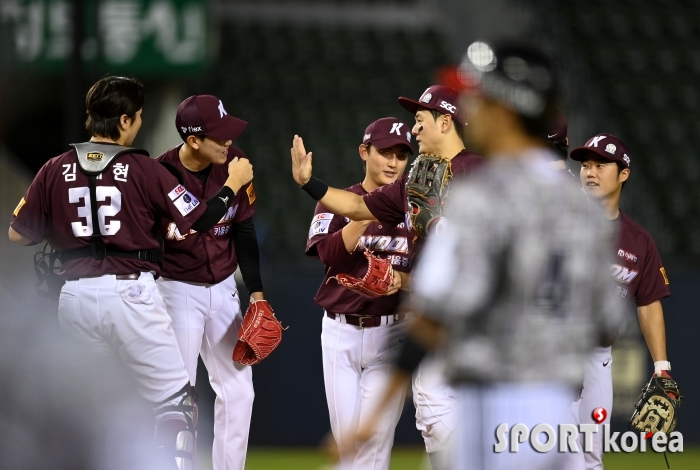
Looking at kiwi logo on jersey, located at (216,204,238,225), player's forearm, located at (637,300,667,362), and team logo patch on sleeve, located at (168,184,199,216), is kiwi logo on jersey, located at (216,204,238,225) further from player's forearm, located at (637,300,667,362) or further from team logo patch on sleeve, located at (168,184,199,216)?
player's forearm, located at (637,300,667,362)

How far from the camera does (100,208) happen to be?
4543mm

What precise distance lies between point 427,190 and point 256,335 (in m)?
1.51

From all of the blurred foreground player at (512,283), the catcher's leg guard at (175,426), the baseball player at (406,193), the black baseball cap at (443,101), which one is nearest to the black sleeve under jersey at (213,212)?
the baseball player at (406,193)

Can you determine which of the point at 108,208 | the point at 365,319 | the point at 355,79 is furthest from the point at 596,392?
the point at 355,79

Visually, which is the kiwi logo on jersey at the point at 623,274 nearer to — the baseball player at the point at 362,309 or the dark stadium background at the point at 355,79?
the baseball player at the point at 362,309

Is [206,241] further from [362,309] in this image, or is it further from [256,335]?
[362,309]

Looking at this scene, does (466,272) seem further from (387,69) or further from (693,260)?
(387,69)

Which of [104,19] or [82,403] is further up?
[104,19]

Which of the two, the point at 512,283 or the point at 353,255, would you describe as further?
the point at 353,255

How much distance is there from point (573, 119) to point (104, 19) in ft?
18.9

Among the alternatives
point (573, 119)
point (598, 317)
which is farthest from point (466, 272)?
point (573, 119)

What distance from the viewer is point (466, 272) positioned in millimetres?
2373

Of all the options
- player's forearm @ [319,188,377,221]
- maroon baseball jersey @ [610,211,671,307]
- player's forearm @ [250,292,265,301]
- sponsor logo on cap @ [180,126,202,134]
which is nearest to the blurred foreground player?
player's forearm @ [319,188,377,221]

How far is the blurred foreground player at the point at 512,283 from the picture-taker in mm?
2391
